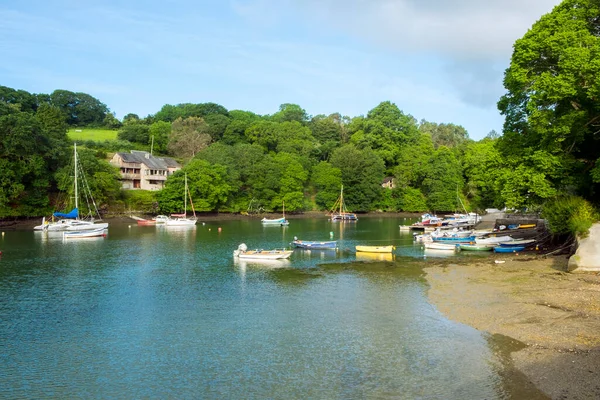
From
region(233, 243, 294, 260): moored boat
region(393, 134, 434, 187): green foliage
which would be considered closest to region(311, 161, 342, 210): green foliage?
region(393, 134, 434, 187): green foliage

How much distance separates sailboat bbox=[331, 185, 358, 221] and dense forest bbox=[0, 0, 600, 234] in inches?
92.6

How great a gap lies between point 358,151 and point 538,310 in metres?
102

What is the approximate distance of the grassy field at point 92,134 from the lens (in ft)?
417

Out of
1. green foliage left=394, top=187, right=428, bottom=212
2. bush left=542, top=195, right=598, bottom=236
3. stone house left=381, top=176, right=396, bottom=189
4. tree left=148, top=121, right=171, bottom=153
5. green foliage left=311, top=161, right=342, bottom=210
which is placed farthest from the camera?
tree left=148, top=121, right=171, bottom=153

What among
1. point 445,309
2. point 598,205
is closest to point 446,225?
point 598,205

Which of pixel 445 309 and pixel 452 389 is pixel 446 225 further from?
pixel 452 389

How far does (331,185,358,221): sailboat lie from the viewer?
108 metres

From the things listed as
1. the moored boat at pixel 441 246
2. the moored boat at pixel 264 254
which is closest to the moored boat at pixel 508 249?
the moored boat at pixel 441 246

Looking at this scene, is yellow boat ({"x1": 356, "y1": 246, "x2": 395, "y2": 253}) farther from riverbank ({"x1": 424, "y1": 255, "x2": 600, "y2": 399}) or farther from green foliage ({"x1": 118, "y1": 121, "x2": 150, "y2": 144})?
green foliage ({"x1": 118, "y1": 121, "x2": 150, "y2": 144})

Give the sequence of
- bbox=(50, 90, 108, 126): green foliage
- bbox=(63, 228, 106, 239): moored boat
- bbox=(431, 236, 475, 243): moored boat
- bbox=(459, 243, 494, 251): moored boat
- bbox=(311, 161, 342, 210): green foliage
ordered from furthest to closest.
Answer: bbox=(50, 90, 108, 126): green foliage → bbox=(311, 161, 342, 210): green foliage → bbox=(63, 228, 106, 239): moored boat → bbox=(431, 236, 475, 243): moored boat → bbox=(459, 243, 494, 251): moored boat

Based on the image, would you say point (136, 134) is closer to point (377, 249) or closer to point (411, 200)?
point (411, 200)

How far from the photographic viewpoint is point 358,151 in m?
126

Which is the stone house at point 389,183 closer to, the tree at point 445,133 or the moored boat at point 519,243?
the tree at point 445,133

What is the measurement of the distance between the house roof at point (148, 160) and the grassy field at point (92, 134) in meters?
21.5
